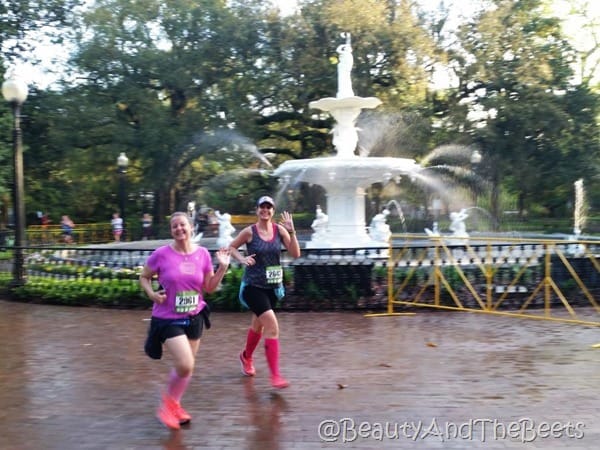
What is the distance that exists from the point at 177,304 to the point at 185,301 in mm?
64

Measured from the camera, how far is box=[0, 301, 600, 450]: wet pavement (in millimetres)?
4523

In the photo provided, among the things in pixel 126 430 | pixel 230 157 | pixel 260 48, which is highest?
pixel 260 48

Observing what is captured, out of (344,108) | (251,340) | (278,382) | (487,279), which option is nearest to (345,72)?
(344,108)

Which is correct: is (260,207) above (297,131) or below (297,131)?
below

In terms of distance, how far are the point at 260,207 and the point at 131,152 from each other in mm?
25969

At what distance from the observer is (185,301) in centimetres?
472

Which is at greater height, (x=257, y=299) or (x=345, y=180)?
(x=345, y=180)

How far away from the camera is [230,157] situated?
1190 inches

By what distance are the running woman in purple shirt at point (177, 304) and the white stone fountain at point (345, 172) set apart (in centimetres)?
950

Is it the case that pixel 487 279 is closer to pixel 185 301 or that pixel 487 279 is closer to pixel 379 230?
pixel 185 301

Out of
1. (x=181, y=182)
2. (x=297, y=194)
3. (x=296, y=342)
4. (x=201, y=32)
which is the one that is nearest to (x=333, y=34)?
(x=201, y=32)

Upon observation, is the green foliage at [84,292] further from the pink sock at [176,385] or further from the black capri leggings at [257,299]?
the pink sock at [176,385]

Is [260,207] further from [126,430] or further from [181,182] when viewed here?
[181,182]

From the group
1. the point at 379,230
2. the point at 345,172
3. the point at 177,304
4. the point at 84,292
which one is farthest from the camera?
the point at 379,230
